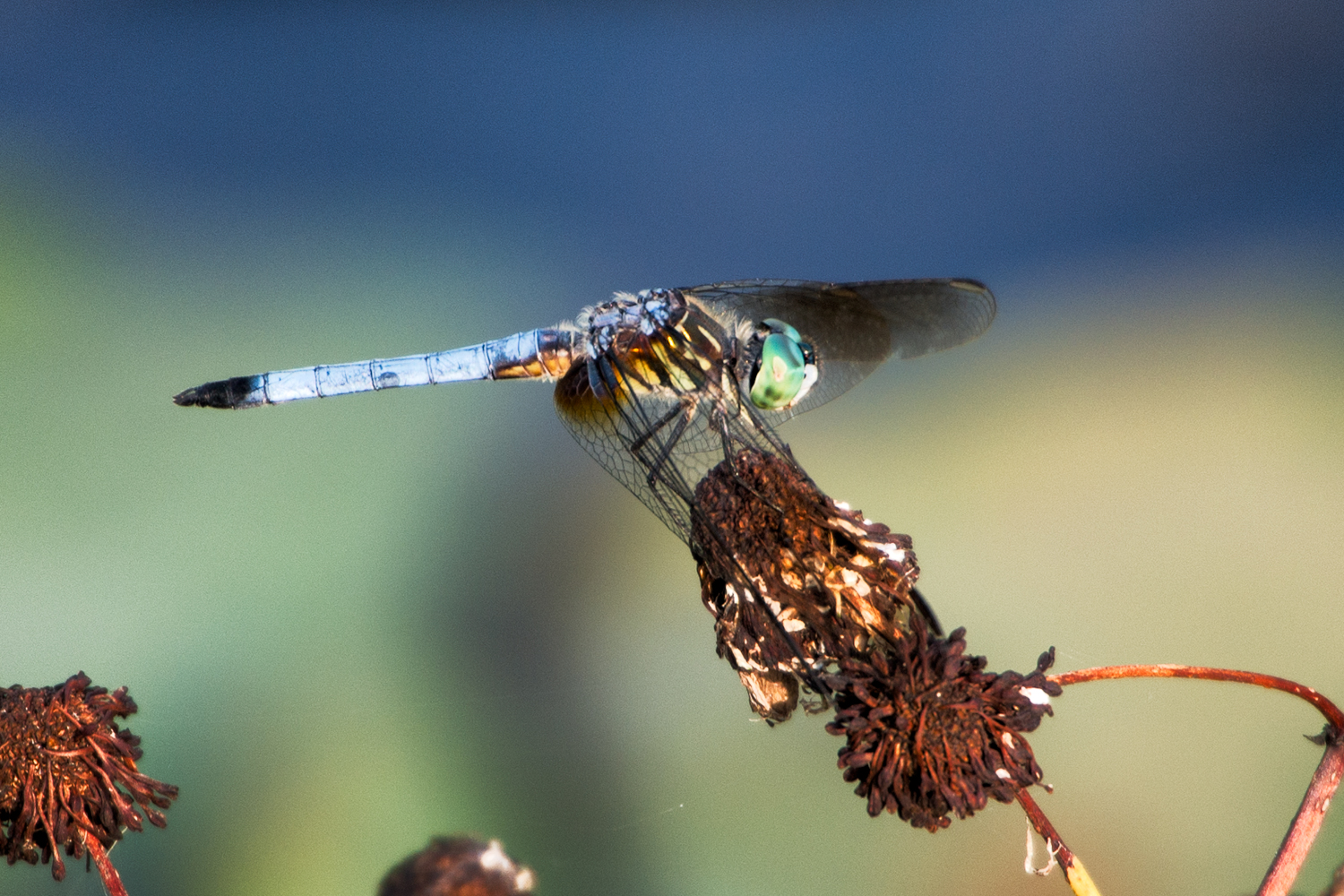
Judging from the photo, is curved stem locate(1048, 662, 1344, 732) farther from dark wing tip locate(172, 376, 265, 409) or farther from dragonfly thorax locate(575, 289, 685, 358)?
dark wing tip locate(172, 376, 265, 409)

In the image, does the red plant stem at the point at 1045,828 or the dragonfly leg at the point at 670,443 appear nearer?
the red plant stem at the point at 1045,828

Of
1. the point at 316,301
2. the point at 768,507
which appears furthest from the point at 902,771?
the point at 316,301

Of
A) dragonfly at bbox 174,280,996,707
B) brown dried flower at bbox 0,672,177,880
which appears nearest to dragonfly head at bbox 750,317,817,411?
dragonfly at bbox 174,280,996,707

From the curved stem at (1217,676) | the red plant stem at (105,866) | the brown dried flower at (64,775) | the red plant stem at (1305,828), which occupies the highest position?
the brown dried flower at (64,775)

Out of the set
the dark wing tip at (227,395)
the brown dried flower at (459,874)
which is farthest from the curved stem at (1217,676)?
the dark wing tip at (227,395)

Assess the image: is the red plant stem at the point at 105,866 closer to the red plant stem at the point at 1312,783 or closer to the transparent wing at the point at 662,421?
the transparent wing at the point at 662,421

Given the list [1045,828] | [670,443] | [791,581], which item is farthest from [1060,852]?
[670,443]
